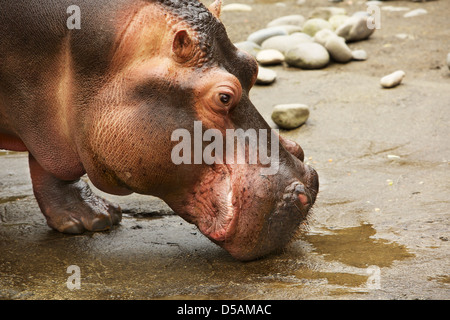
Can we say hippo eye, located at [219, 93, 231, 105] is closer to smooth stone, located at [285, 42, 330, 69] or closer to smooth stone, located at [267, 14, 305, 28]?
smooth stone, located at [285, 42, 330, 69]

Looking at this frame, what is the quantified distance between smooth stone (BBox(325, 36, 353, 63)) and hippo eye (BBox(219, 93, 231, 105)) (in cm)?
472

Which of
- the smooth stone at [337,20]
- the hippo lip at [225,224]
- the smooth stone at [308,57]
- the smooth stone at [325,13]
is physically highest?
the hippo lip at [225,224]

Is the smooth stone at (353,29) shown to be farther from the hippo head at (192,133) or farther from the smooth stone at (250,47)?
the hippo head at (192,133)

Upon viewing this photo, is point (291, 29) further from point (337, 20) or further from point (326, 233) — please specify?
point (326, 233)

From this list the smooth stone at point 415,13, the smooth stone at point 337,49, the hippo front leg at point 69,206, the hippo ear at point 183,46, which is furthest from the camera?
the smooth stone at point 415,13

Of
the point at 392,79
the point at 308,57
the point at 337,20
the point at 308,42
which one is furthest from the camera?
the point at 337,20

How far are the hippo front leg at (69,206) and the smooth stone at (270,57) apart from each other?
383 centimetres

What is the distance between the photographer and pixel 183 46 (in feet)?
10.2

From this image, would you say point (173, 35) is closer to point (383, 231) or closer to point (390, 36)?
point (383, 231)

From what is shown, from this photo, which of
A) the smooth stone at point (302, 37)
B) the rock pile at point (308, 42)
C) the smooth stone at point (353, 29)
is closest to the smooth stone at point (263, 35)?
the rock pile at point (308, 42)

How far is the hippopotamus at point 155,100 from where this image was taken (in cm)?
312

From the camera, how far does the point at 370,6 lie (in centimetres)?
1088

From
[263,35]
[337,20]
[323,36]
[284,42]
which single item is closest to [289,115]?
[323,36]

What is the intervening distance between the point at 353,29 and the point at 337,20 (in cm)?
75
